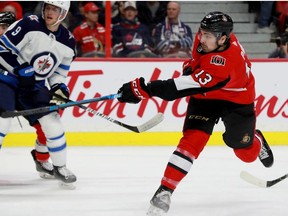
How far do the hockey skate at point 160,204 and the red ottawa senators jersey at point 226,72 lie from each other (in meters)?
0.55

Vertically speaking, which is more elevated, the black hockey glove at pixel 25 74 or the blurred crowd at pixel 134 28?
the black hockey glove at pixel 25 74

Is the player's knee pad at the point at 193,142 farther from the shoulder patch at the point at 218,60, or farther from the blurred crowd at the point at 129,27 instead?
the blurred crowd at the point at 129,27

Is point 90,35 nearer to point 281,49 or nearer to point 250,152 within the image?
point 281,49

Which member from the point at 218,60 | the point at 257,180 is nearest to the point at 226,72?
the point at 218,60

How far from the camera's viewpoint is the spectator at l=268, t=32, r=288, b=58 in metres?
5.64

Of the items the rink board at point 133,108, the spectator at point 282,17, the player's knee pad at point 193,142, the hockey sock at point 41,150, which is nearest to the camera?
the player's knee pad at point 193,142

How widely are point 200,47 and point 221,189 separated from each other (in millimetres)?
918

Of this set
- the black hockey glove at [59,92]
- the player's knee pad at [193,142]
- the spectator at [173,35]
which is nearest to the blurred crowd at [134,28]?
the spectator at [173,35]

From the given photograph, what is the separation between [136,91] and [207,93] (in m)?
0.42

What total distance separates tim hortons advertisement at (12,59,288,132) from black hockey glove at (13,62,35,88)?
1.52 m

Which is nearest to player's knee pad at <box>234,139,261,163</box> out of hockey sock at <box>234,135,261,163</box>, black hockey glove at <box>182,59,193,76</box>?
hockey sock at <box>234,135,261,163</box>

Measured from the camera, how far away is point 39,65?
150 inches

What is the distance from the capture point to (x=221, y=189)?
154 inches

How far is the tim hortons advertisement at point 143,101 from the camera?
5.29 metres
